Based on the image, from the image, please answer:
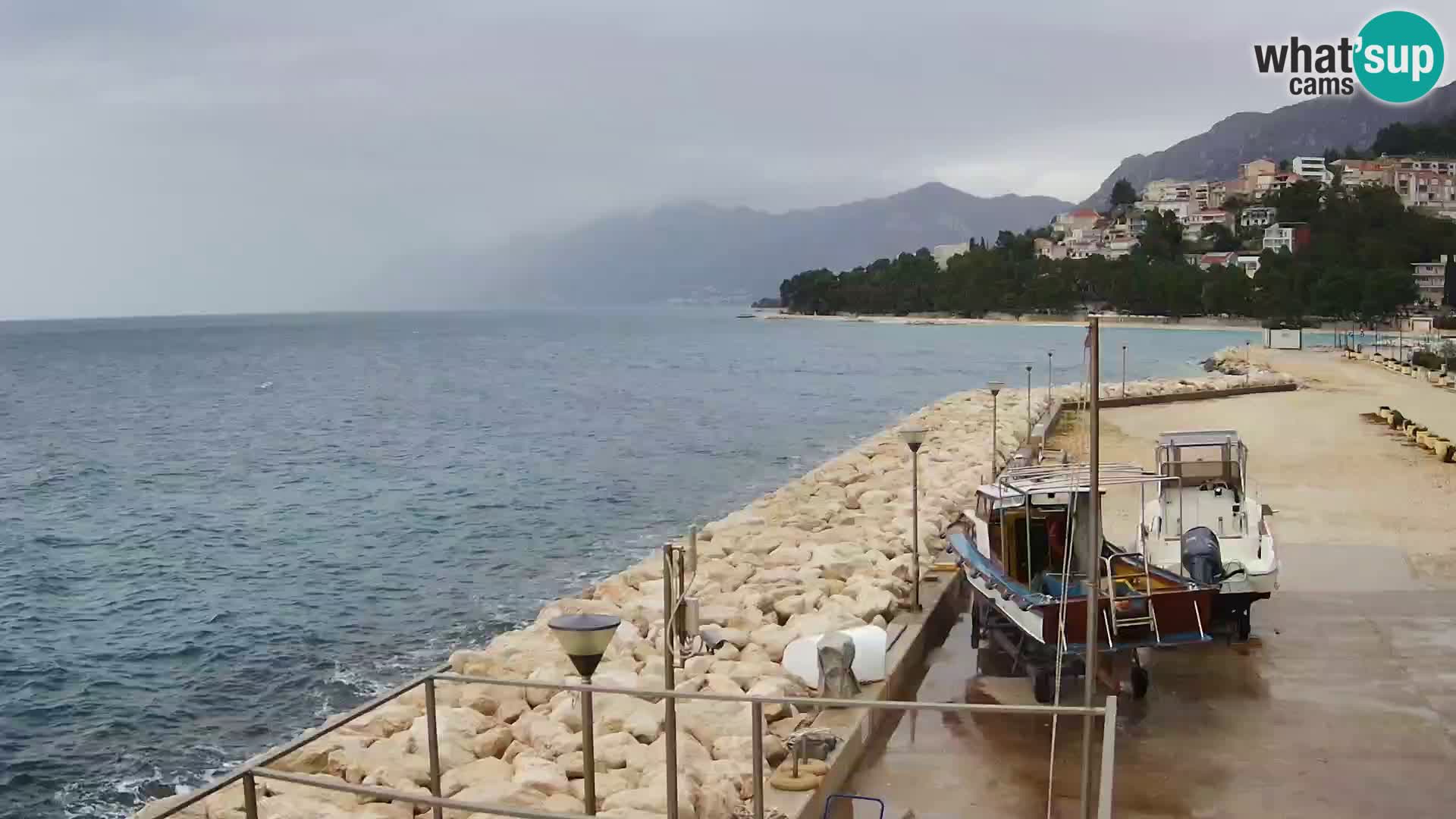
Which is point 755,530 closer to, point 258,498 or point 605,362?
point 258,498

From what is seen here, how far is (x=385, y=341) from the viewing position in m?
137

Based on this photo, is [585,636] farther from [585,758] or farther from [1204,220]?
[1204,220]

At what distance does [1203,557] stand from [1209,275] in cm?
12518

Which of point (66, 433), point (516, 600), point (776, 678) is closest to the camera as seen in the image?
point (776, 678)

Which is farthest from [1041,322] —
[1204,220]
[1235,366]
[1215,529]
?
[1215,529]

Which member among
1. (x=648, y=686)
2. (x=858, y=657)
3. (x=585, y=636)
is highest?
(x=585, y=636)

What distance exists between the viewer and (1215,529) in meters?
11.6

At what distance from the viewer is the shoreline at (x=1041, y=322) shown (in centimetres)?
11812

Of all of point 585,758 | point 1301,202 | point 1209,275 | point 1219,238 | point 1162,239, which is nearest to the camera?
point 585,758

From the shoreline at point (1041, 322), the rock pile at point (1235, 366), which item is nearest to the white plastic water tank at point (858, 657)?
the rock pile at point (1235, 366)

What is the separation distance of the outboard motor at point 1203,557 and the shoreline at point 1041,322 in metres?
106

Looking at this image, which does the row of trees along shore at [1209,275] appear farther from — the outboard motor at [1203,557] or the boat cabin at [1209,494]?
the outboard motor at [1203,557]

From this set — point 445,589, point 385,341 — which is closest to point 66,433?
point 445,589

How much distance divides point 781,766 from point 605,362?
3243 inches
